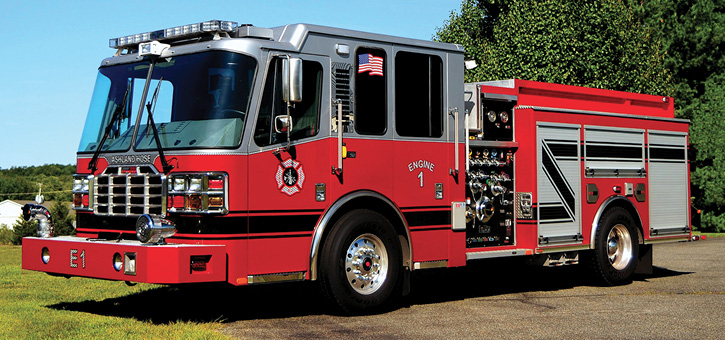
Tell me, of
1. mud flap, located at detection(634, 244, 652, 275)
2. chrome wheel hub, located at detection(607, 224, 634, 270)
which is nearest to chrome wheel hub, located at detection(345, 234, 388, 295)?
chrome wheel hub, located at detection(607, 224, 634, 270)

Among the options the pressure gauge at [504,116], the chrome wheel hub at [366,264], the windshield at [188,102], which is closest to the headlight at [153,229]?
the windshield at [188,102]

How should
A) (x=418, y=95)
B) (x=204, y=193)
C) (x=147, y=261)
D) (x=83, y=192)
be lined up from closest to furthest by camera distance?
(x=147, y=261) < (x=204, y=193) < (x=83, y=192) < (x=418, y=95)

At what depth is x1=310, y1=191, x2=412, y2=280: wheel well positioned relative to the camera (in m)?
8.91

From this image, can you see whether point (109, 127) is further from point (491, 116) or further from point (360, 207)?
point (491, 116)

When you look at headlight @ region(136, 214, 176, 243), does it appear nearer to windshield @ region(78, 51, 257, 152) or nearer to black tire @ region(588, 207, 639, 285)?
windshield @ region(78, 51, 257, 152)

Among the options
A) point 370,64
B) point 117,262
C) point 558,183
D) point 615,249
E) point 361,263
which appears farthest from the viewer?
point 615,249

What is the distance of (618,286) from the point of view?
12.6 meters

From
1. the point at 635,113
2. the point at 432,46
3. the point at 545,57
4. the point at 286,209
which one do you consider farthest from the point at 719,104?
the point at 286,209

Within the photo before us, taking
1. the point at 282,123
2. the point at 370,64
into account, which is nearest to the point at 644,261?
the point at 370,64

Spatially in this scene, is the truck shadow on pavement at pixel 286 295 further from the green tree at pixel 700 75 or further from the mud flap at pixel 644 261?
the green tree at pixel 700 75

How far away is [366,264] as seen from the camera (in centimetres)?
939

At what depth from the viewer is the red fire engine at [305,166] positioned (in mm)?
8328

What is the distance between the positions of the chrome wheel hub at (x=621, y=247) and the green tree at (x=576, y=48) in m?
17.7

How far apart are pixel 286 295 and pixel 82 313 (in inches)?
106
